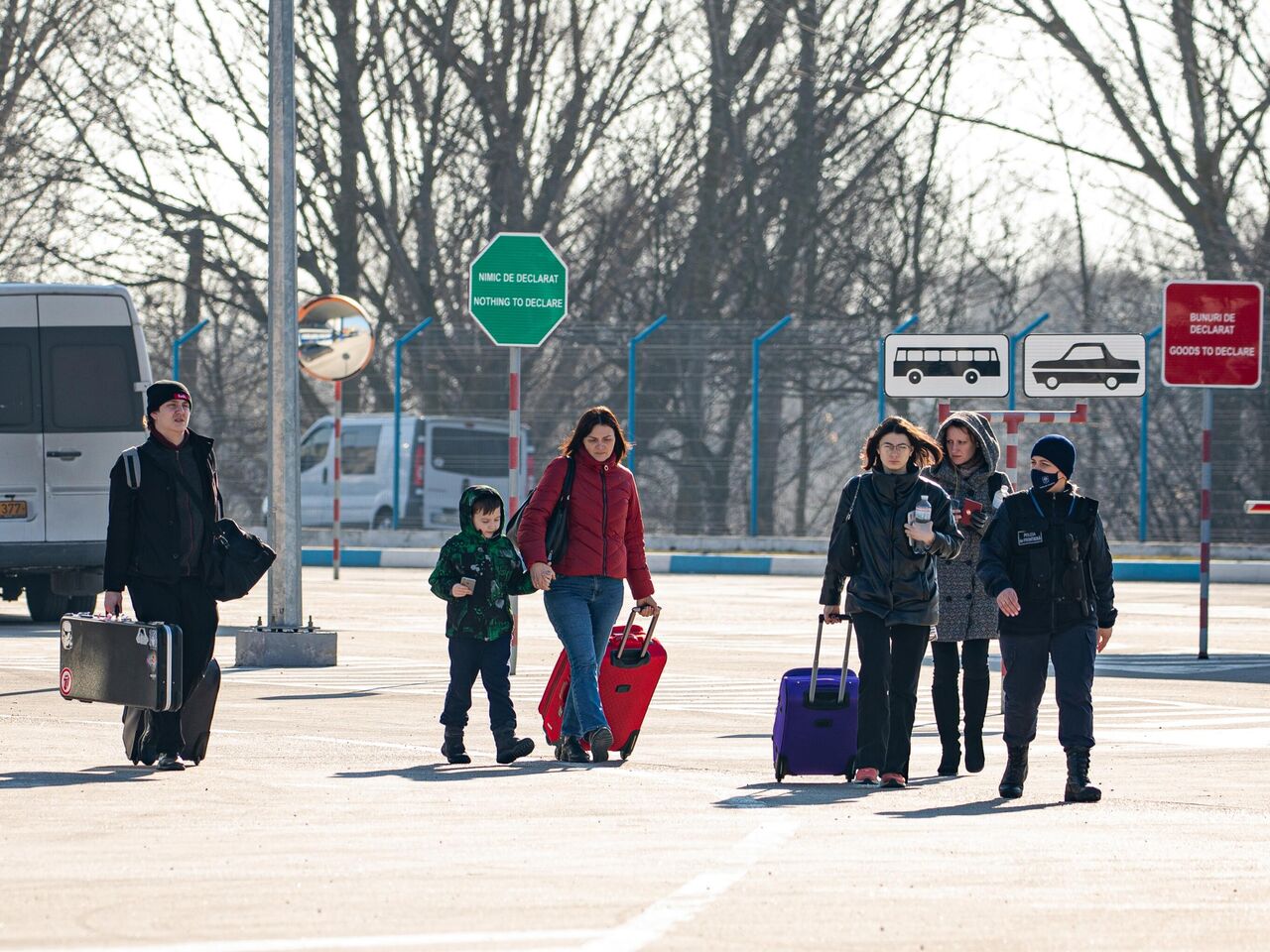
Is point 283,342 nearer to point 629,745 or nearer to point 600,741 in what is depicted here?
point 629,745

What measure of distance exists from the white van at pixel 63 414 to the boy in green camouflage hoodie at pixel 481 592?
752 cm

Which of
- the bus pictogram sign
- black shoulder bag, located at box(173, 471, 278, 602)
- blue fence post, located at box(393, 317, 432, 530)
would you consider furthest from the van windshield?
black shoulder bag, located at box(173, 471, 278, 602)

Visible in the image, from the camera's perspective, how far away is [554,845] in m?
8.00

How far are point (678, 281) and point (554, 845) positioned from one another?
28.9 metres

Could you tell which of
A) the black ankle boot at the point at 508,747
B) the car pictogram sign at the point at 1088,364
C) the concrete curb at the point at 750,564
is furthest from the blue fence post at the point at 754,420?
the black ankle boot at the point at 508,747

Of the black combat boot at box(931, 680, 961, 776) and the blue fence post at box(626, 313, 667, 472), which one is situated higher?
the blue fence post at box(626, 313, 667, 472)

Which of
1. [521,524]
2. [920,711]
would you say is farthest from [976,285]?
[521,524]

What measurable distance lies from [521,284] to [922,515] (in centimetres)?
601

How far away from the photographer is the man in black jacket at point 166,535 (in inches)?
404

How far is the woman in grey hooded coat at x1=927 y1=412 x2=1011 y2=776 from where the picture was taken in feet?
35.4

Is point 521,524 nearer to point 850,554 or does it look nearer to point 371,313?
point 850,554

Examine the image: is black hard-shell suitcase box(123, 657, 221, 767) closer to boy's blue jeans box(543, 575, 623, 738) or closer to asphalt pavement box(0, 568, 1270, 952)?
asphalt pavement box(0, 568, 1270, 952)

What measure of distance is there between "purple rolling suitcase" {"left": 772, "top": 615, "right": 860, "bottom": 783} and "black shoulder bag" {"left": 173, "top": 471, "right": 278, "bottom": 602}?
234 centimetres

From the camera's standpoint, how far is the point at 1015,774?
9.73m
